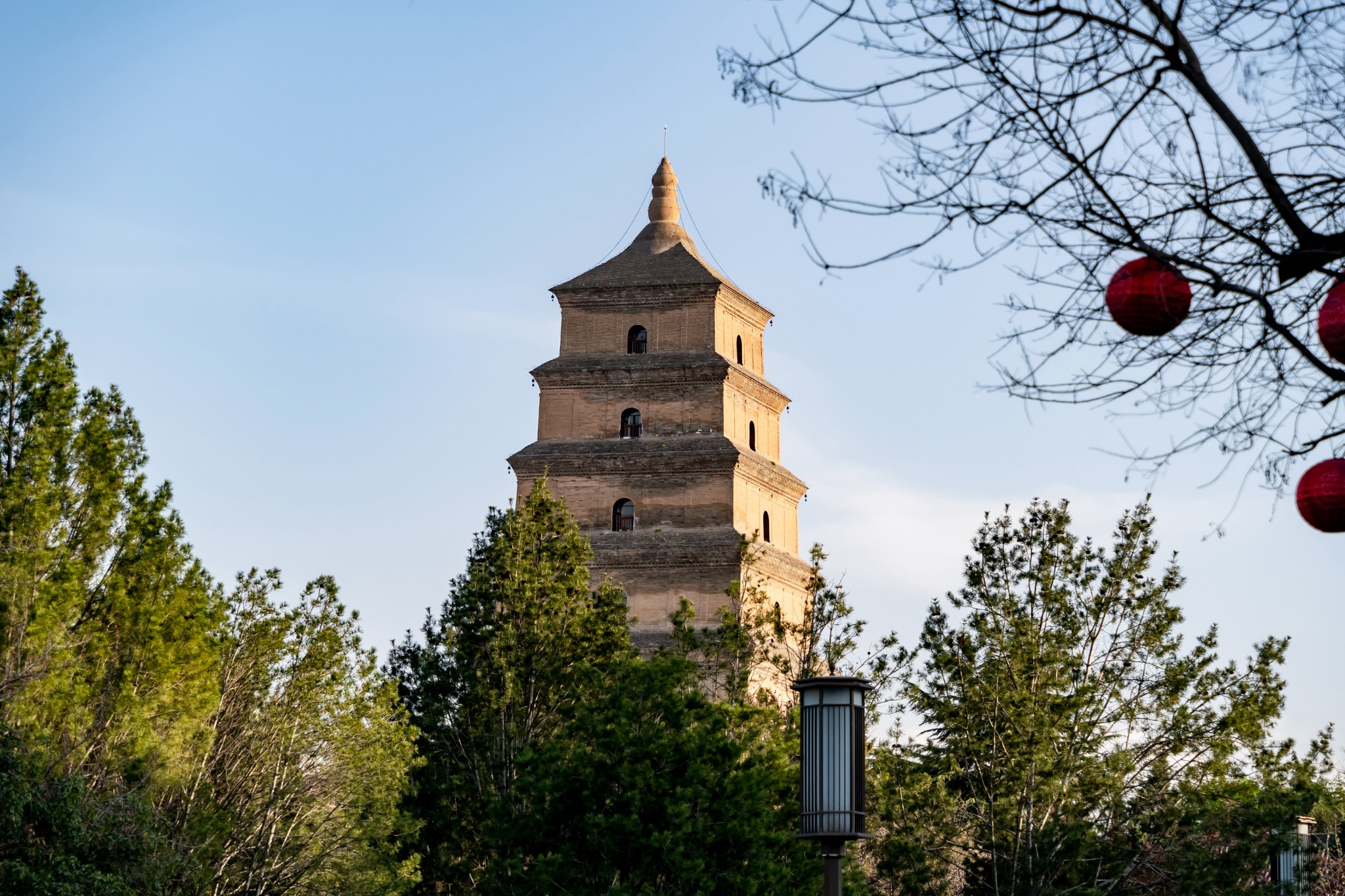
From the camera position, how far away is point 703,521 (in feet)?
96.0

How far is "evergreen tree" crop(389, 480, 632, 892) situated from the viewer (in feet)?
71.3

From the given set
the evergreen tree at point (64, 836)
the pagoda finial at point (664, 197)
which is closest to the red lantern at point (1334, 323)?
the evergreen tree at point (64, 836)

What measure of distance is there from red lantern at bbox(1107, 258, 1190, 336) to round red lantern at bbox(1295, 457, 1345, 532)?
1.91ft

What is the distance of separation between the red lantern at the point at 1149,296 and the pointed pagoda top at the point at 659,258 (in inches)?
1032

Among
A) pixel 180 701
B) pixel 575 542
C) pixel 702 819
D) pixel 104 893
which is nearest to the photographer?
pixel 104 893

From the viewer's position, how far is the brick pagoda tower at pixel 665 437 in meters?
28.8

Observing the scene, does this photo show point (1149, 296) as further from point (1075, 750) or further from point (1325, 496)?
point (1075, 750)

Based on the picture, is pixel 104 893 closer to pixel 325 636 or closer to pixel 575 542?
pixel 325 636

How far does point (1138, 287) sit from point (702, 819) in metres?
11.6

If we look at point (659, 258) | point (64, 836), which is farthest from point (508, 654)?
point (659, 258)

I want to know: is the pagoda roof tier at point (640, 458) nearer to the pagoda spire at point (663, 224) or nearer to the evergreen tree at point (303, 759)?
the pagoda spire at point (663, 224)

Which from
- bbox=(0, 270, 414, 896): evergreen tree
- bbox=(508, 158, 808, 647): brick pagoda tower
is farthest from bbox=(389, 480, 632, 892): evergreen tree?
bbox=(508, 158, 808, 647): brick pagoda tower

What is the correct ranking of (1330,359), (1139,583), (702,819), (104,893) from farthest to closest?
(1139,583) < (702,819) < (104,893) < (1330,359)

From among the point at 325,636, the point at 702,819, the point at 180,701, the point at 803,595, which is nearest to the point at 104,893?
the point at 180,701
